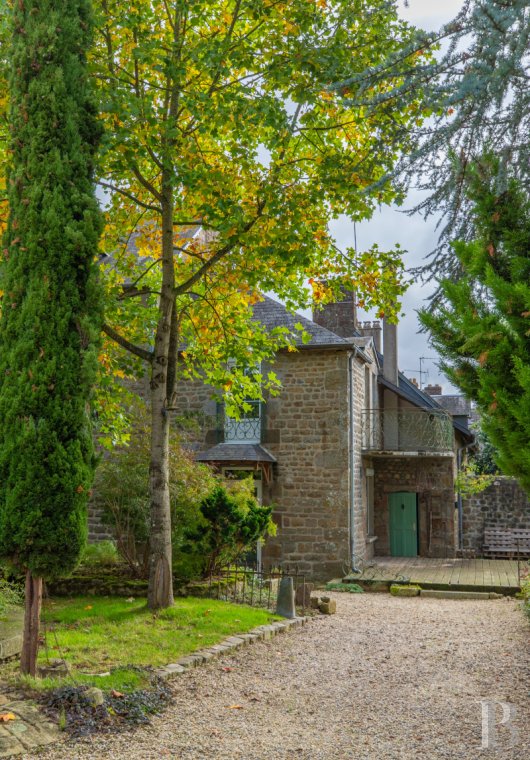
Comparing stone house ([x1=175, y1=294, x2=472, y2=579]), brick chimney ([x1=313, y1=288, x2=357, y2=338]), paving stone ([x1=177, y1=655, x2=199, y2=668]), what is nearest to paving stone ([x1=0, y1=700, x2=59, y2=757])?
paving stone ([x1=177, y1=655, x2=199, y2=668])

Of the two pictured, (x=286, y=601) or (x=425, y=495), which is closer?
(x=286, y=601)

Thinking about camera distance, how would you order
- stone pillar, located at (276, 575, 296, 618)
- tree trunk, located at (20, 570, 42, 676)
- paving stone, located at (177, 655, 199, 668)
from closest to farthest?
tree trunk, located at (20, 570, 42, 676) → paving stone, located at (177, 655, 199, 668) → stone pillar, located at (276, 575, 296, 618)

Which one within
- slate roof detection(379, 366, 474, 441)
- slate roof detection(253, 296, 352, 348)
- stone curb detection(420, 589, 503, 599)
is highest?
slate roof detection(253, 296, 352, 348)

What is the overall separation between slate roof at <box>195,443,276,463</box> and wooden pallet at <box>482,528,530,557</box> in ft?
30.6

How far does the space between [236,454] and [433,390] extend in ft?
53.6

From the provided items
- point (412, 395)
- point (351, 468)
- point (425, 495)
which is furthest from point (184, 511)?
point (412, 395)

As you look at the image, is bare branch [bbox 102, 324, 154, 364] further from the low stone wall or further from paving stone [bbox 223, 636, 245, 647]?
the low stone wall

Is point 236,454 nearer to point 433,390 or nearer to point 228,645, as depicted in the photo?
point 228,645

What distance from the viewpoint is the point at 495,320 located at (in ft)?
16.7

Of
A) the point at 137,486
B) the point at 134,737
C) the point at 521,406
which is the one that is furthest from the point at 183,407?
the point at 521,406

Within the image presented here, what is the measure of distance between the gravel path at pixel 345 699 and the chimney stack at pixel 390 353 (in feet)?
40.1

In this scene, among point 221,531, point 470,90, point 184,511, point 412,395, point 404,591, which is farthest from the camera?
point 412,395

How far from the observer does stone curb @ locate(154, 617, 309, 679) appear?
7.07 m

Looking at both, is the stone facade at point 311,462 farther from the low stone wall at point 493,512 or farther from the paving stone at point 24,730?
the paving stone at point 24,730
